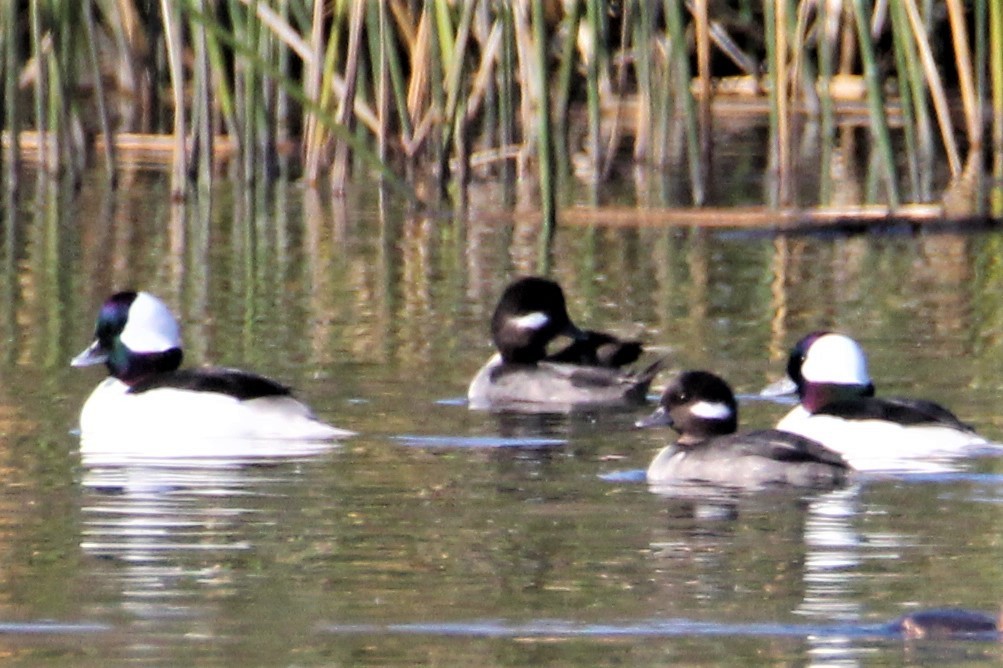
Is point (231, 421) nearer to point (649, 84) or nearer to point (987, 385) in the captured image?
point (987, 385)

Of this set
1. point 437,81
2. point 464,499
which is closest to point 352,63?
point 437,81

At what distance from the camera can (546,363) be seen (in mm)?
9664

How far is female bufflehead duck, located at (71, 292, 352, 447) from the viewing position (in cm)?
809

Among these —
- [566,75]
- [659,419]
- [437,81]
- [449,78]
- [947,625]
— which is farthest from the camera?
[566,75]

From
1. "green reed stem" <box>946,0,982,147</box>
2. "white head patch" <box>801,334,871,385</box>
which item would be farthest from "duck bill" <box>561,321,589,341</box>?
"green reed stem" <box>946,0,982,147</box>

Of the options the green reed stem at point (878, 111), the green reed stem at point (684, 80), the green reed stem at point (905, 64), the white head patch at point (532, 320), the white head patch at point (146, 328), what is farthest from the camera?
the green reed stem at point (684, 80)

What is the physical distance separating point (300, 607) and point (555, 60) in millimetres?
13422

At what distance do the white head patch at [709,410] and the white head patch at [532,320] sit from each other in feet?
6.36

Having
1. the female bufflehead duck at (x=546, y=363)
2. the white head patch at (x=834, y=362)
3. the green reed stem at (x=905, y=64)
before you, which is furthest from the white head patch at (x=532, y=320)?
the green reed stem at (x=905, y=64)

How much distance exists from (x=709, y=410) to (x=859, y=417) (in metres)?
0.47

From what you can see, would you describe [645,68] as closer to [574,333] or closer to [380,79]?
[380,79]

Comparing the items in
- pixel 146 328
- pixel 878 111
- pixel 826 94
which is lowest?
pixel 146 328

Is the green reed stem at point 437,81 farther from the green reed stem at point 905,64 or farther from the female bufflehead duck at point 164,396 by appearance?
the female bufflehead duck at point 164,396

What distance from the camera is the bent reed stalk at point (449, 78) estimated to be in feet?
42.1
